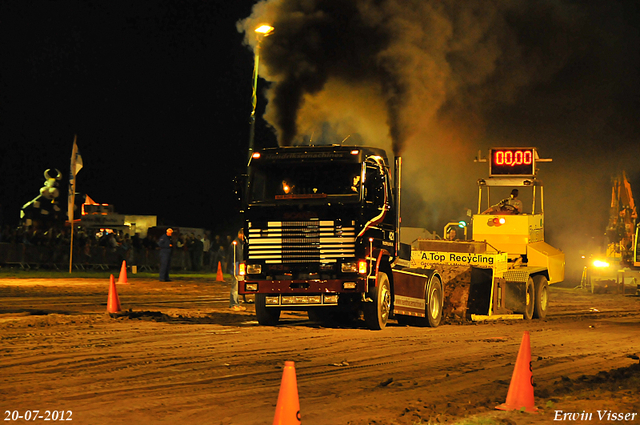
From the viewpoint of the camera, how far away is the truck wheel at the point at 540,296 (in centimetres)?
1922

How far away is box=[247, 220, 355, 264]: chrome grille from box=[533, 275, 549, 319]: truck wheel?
7.08m

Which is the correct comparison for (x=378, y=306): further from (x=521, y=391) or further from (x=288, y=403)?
(x=288, y=403)

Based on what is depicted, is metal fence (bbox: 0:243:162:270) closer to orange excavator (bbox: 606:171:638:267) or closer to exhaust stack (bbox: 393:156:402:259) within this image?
exhaust stack (bbox: 393:156:402:259)

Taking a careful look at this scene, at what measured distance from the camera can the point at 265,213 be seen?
14.6 meters

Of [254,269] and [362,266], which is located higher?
[362,266]

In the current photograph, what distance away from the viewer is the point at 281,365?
10125 mm

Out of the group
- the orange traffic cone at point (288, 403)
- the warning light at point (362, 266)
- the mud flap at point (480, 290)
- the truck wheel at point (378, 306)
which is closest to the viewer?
the orange traffic cone at point (288, 403)

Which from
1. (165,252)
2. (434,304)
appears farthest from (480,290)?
(165,252)

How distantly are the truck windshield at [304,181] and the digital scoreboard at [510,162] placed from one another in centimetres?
876

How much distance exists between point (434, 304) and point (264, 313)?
3.72 meters

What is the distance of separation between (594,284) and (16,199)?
4014 centimetres

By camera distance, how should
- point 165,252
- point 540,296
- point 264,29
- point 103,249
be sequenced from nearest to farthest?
point 540,296, point 264,29, point 165,252, point 103,249
